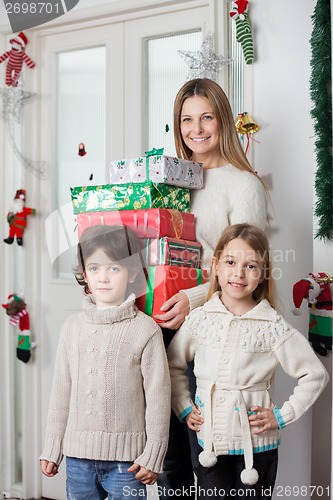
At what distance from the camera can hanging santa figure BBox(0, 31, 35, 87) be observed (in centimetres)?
257

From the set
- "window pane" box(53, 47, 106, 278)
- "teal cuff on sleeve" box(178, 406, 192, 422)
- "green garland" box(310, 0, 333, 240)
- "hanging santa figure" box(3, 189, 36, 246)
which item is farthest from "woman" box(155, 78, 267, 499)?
"hanging santa figure" box(3, 189, 36, 246)

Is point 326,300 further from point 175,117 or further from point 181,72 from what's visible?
point 181,72

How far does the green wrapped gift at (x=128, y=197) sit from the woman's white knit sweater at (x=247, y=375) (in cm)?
29

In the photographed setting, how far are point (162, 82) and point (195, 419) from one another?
4.47ft

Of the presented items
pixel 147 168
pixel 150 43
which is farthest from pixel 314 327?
pixel 150 43

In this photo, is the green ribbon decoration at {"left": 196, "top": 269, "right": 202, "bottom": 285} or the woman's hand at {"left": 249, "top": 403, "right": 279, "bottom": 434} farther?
the green ribbon decoration at {"left": 196, "top": 269, "right": 202, "bottom": 285}

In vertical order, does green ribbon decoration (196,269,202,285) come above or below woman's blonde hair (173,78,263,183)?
below

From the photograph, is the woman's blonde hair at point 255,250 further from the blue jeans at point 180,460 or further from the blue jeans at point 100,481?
the blue jeans at point 100,481

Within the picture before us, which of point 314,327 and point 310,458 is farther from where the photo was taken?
point 310,458

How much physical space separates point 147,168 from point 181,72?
0.93m

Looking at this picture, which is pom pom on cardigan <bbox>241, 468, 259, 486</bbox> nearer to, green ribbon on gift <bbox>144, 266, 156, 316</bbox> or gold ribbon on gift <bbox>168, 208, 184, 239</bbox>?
green ribbon on gift <bbox>144, 266, 156, 316</bbox>

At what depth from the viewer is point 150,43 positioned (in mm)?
2445

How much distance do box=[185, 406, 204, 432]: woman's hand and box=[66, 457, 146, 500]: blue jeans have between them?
0.17m

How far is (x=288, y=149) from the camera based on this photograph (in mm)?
2168
